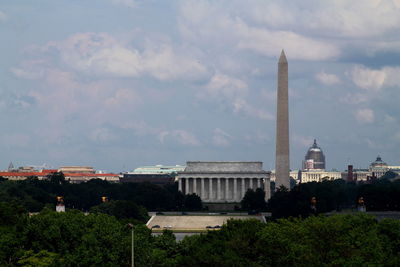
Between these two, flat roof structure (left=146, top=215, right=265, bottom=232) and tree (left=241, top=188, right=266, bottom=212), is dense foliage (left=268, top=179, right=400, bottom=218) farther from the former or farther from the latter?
flat roof structure (left=146, top=215, right=265, bottom=232)

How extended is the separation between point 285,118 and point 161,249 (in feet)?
281

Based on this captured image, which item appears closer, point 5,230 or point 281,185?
point 5,230

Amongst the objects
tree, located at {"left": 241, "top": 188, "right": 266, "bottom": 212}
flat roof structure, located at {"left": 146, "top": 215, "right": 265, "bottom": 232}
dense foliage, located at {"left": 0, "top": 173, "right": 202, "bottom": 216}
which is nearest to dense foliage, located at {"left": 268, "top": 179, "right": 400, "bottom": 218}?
tree, located at {"left": 241, "top": 188, "right": 266, "bottom": 212}

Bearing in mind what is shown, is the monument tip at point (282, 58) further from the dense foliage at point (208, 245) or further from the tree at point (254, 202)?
the dense foliage at point (208, 245)

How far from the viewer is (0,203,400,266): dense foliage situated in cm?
7269

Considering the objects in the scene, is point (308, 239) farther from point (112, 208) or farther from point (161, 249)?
point (112, 208)

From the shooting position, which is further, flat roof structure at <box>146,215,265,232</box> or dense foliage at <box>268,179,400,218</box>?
dense foliage at <box>268,179,400,218</box>

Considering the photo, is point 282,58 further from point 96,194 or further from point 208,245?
point 208,245

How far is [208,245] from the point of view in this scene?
78.2m

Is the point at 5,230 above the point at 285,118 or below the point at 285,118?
below

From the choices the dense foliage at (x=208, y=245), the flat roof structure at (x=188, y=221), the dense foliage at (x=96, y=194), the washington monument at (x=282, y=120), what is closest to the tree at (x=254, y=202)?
the washington monument at (x=282, y=120)

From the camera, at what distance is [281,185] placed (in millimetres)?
173000

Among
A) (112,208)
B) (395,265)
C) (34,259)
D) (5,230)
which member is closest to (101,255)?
(34,259)

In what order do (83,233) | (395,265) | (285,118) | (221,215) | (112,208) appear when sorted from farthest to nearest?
(285,118) < (221,215) < (112,208) < (83,233) < (395,265)
